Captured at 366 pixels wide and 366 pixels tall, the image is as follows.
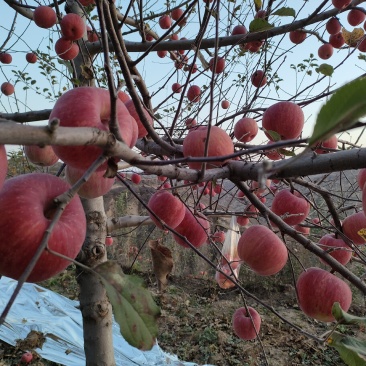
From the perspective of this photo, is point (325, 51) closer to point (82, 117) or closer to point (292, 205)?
point (292, 205)

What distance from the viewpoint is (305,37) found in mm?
1843

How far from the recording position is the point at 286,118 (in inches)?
44.1

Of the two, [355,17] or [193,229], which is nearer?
[193,229]

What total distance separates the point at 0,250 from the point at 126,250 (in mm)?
4801

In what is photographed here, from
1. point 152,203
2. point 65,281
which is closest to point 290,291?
point 65,281

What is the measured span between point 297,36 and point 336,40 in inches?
11.5

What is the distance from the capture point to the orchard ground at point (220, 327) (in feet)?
10.3

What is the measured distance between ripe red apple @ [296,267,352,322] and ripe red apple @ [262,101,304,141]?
475 mm

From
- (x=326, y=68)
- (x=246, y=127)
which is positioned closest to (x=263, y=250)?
(x=246, y=127)

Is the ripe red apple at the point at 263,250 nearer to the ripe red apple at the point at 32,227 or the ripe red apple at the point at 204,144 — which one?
the ripe red apple at the point at 204,144

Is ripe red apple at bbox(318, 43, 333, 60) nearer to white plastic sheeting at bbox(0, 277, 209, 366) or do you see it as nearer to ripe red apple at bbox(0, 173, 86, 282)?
ripe red apple at bbox(0, 173, 86, 282)

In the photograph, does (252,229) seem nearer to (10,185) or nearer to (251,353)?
(10,185)

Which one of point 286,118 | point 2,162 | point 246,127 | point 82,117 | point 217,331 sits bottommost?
point 2,162

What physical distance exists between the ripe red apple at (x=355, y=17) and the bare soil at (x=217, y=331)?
8.35 feet
